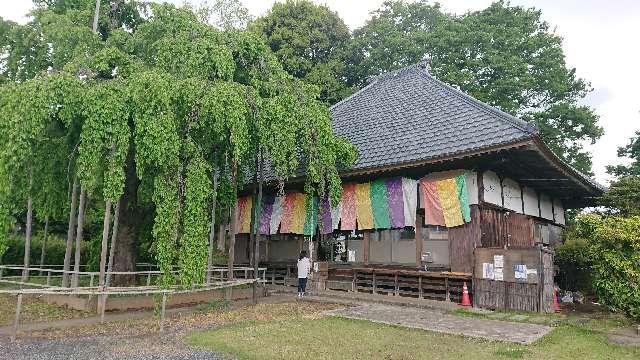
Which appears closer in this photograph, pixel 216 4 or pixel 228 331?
pixel 228 331

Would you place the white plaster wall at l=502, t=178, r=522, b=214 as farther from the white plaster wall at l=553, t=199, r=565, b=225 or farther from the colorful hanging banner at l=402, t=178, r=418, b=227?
the white plaster wall at l=553, t=199, r=565, b=225

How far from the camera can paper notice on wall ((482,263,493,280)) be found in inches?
473

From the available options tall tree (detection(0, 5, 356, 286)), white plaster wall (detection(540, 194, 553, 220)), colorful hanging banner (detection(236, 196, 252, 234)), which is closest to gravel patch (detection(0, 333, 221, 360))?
tall tree (detection(0, 5, 356, 286))

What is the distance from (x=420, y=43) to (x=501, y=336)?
27.5 m

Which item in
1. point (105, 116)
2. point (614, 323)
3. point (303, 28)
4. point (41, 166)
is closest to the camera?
point (105, 116)

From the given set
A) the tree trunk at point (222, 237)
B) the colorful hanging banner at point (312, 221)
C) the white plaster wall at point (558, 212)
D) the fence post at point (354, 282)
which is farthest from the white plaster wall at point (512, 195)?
the tree trunk at point (222, 237)

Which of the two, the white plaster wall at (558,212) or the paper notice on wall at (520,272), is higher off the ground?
the white plaster wall at (558,212)

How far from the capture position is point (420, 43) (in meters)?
32.5

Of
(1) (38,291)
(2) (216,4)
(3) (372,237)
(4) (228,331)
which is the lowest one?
(4) (228,331)

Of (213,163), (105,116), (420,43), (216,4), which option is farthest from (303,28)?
(105,116)

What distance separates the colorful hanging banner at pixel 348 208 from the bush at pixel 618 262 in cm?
714

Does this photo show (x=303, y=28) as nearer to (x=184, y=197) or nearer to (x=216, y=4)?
(x=216, y=4)

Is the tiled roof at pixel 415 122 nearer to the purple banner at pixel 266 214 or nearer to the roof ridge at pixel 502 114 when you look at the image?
the roof ridge at pixel 502 114

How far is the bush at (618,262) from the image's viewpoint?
386 inches
